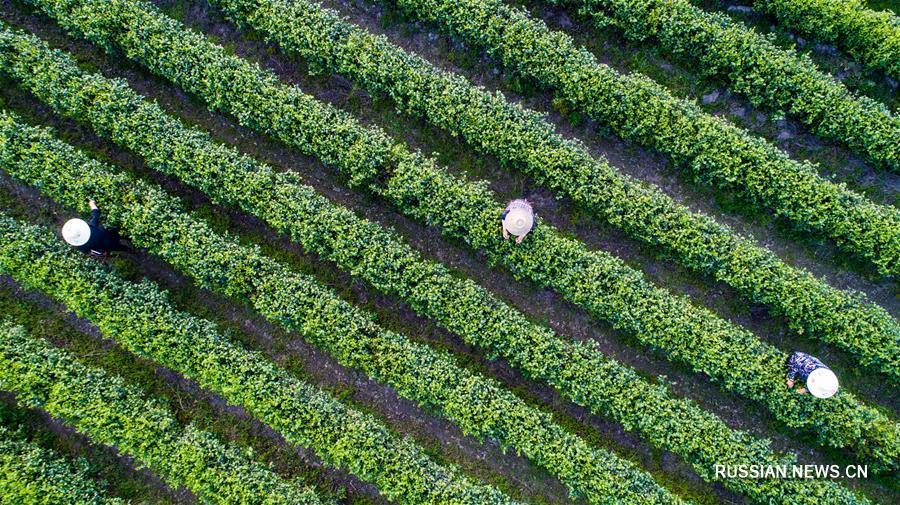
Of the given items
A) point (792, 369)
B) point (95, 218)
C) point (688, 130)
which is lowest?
point (95, 218)

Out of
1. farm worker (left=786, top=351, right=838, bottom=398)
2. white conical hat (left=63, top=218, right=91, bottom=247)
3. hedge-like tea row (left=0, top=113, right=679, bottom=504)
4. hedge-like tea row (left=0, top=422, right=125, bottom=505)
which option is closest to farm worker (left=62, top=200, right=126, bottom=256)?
white conical hat (left=63, top=218, right=91, bottom=247)

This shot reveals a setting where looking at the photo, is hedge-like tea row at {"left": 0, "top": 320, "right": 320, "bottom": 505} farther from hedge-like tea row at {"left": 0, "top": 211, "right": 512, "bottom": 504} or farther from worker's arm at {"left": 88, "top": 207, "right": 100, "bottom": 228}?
worker's arm at {"left": 88, "top": 207, "right": 100, "bottom": 228}

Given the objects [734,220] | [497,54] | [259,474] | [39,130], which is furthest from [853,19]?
[39,130]

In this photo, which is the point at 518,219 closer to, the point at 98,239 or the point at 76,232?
the point at 98,239

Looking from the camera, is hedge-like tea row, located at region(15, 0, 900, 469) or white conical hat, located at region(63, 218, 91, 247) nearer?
white conical hat, located at region(63, 218, 91, 247)

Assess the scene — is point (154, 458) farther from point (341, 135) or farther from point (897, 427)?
point (897, 427)

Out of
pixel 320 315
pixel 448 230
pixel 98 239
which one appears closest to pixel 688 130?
pixel 448 230

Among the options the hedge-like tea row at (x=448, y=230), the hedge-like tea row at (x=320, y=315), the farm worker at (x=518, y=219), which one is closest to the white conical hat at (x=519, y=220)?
the farm worker at (x=518, y=219)
